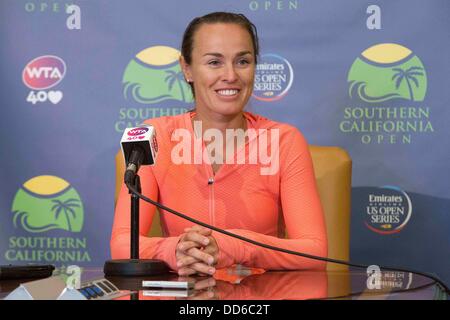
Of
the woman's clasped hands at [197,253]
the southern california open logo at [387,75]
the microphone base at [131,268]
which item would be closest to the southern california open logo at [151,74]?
the southern california open logo at [387,75]

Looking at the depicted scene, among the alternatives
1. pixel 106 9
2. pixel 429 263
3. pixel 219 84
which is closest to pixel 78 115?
pixel 106 9

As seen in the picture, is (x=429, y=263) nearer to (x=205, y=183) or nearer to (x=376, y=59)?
(x=376, y=59)

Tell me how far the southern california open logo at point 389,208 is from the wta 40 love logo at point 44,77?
1521mm

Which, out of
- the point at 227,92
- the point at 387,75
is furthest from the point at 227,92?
the point at 387,75

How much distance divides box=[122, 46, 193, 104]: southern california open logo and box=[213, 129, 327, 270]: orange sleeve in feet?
3.61

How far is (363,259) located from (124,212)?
4.80ft

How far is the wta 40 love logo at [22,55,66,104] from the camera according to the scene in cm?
340

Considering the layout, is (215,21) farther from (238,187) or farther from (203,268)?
(203,268)

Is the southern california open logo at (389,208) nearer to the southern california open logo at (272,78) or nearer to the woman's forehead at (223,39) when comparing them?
the southern california open logo at (272,78)

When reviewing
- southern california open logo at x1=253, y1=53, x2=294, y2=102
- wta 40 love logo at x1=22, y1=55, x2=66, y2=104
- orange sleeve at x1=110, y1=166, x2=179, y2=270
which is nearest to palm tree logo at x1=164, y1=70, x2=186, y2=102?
southern california open logo at x1=253, y1=53, x2=294, y2=102

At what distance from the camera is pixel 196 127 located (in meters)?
2.47

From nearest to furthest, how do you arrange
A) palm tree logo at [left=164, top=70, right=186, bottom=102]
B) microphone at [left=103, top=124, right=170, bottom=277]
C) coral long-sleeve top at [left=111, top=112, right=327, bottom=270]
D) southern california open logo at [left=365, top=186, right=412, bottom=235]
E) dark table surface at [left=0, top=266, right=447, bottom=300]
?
dark table surface at [left=0, top=266, right=447, bottom=300] < microphone at [left=103, top=124, right=170, bottom=277] < coral long-sleeve top at [left=111, top=112, right=327, bottom=270] < southern california open logo at [left=365, top=186, right=412, bottom=235] < palm tree logo at [left=164, top=70, right=186, bottom=102]

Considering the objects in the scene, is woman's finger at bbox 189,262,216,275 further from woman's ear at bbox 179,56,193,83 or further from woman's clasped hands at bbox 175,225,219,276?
woman's ear at bbox 179,56,193,83

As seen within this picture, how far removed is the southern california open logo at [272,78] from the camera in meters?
3.33
